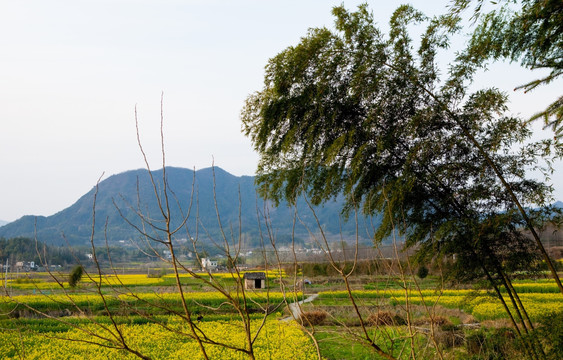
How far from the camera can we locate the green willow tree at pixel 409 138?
270 inches

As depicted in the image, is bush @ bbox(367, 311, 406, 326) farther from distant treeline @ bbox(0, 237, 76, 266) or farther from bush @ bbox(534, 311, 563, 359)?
bush @ bbox(534, 311, 563, 359)

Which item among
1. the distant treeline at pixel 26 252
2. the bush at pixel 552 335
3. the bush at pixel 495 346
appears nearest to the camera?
the distant treeline at pixel 26 252

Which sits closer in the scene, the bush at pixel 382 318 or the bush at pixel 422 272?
the bush at pixel 382 318

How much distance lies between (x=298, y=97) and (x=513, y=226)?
13.4 ft

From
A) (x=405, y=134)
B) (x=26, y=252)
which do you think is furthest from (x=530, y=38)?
(x=26, y=252)

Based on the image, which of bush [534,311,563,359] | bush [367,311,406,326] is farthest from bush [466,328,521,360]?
bush [367,311,406,326]

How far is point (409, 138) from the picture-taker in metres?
7.55

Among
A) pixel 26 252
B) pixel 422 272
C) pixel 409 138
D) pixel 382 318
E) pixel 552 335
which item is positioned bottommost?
pixel 422 272

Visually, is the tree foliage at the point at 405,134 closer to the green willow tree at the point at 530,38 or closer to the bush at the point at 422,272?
the green willow tree at the point at 530,38

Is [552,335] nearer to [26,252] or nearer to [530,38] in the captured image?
[530,38]

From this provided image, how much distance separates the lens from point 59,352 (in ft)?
33.8

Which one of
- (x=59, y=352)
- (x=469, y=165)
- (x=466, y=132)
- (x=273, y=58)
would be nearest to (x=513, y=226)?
(x=469, y=165)

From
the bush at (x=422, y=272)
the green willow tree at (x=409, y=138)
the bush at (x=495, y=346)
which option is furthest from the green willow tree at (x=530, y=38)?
the bush at (x=422, y=272)

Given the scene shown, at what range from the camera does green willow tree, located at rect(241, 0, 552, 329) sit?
22.5 ft
